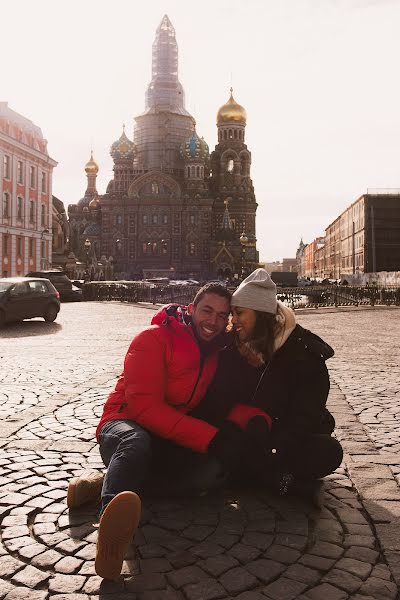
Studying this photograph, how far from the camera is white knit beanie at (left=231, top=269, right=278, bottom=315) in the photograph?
144 inches

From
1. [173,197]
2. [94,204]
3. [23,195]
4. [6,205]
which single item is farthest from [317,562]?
[94,204]

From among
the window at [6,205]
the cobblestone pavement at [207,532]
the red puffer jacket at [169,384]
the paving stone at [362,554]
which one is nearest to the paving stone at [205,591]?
the cobblestone pavement at [207,532]

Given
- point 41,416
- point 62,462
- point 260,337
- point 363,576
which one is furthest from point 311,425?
point 41,416

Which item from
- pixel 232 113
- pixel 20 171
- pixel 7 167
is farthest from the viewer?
Answer: pixel 232 113

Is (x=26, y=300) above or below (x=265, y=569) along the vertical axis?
above

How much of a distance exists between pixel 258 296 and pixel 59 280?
2507cm

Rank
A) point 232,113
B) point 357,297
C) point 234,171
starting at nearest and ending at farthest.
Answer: point 357,297 < point 232,113 < point 234,171

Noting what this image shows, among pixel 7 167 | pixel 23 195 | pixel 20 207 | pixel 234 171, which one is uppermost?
pixel 234 171

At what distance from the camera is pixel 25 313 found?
16.2 m

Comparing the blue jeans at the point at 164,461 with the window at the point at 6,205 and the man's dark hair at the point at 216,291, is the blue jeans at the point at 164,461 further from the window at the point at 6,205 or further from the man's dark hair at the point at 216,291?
the window at the point at 6,205

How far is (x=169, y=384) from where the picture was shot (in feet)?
12.2

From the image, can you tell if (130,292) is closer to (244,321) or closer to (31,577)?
(244,321)

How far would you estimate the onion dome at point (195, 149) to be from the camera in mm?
77312

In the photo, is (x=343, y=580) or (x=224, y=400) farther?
(x=224, y=400)
